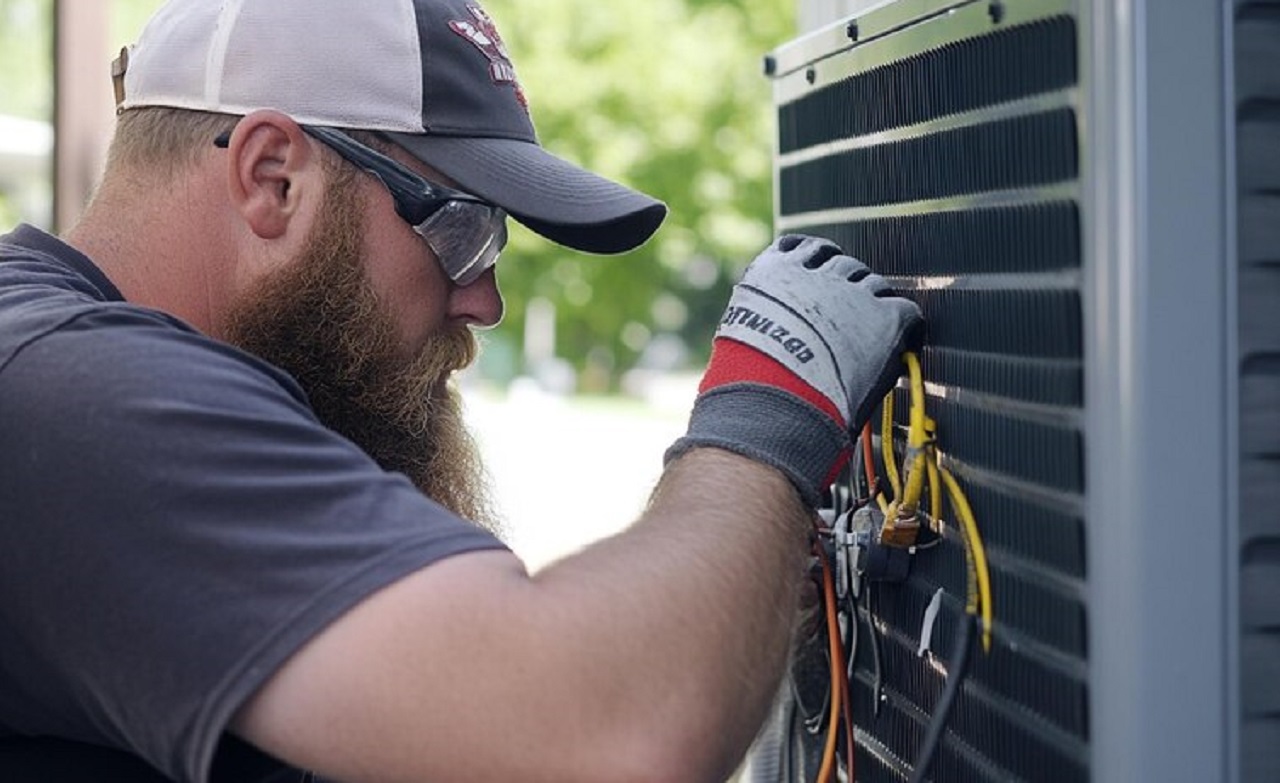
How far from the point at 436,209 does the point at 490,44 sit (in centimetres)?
26

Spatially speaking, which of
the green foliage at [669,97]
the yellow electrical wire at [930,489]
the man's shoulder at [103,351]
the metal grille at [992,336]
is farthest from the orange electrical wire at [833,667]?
the green foliage at [669,97]

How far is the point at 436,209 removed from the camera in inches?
69.0

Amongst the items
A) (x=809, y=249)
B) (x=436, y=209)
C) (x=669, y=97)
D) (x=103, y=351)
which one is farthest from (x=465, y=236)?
(x=669, y=97)

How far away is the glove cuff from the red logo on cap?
587 millimetres

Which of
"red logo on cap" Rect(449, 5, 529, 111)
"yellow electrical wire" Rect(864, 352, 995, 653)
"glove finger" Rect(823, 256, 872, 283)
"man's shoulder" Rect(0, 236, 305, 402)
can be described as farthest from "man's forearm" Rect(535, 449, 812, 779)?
"red logo on cap" Rect(449, 5, 529, 111)

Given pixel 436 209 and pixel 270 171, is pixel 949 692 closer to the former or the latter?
pixel 436 209

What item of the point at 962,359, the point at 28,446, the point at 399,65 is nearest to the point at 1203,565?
the point at 962,359

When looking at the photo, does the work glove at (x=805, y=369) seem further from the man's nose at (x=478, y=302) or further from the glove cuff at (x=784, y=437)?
the man's nose at (x=478, y=302)

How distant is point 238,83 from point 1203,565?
1116 mm

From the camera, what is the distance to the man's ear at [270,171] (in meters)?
1.70

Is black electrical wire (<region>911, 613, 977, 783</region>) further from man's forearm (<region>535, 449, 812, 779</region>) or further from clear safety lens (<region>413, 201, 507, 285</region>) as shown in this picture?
clear safety lens (<region>413, 201, 507, 285</region>)

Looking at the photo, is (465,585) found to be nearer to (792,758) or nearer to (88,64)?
(792,758)

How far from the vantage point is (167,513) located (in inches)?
50.4

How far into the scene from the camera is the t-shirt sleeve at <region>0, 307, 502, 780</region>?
4.13ft
